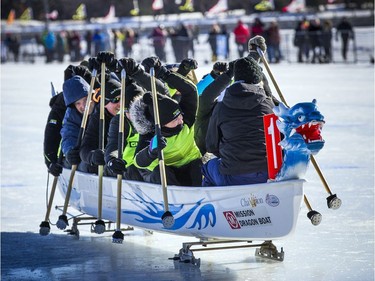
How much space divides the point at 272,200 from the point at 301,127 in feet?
1.76

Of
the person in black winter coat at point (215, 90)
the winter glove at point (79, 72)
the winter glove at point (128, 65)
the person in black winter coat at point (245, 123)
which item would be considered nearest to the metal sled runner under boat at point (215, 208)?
the person in black winter coat at point (245, 123)

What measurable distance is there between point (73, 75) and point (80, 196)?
48.5 inches

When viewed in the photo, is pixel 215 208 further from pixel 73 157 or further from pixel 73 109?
pixel 73 109

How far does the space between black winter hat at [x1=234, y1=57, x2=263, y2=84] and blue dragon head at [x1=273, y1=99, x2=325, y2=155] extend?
Answer: 1.62 ft

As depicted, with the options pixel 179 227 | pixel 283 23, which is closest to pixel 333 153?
pixel 179 227

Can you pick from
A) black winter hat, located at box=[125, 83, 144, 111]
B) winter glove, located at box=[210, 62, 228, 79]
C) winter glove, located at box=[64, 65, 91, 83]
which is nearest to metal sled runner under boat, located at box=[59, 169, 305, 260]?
black winter hat, located at box=[125, 83, 144, 111]

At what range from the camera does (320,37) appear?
3062 cm

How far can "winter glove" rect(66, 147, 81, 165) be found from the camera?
8680 mm

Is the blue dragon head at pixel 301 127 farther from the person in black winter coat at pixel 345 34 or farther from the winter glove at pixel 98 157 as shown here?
the person in black winter coat at pixel 345 34

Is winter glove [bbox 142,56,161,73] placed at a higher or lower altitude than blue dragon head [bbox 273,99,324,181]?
higher

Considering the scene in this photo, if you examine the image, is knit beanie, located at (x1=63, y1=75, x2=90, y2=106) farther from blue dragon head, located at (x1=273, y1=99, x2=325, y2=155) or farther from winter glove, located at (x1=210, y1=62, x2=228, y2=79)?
blue dragon head, located at (x1=273, y1=99, x2=325, y2=155)

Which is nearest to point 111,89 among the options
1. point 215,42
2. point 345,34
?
point 345,34

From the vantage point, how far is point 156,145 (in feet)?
24.8

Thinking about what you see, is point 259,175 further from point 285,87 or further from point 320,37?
point 320,37
